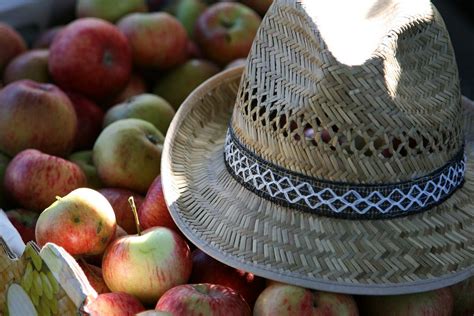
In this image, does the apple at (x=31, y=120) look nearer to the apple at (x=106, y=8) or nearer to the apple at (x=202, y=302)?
the apple at (x=106, y=8)

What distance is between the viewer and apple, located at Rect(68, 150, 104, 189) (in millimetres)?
2010

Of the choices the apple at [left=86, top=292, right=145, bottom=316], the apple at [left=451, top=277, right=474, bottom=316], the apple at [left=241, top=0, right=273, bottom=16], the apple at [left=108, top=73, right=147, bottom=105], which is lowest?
the apple at [left=451, top=277, right=474, bottom=316]

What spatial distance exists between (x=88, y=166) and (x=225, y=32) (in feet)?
2.63

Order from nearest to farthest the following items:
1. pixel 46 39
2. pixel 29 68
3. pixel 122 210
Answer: pixel 122 210 → pixel 29 68 → pixel 46 39

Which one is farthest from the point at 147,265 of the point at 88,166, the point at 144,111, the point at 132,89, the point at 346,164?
the point at 132,89

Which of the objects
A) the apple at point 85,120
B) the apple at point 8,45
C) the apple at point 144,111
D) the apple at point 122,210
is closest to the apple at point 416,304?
the apple at point 122,210

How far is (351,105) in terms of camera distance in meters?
1.42

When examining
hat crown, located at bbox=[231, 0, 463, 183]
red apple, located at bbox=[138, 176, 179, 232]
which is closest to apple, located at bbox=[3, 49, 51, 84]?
red apple, located at bbox=[138, 176, 179, 232]

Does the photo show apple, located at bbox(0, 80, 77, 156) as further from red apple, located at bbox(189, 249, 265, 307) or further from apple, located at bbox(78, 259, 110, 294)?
red apple, located at bbox(189, 249, 265, 307)

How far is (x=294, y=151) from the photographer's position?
146 cm

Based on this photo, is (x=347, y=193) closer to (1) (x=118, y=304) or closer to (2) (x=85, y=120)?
(1) (x=118, y=304)

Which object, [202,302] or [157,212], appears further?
[157,212]

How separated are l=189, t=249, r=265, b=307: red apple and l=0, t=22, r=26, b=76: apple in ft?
3.97

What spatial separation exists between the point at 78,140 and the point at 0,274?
34.4 inches
